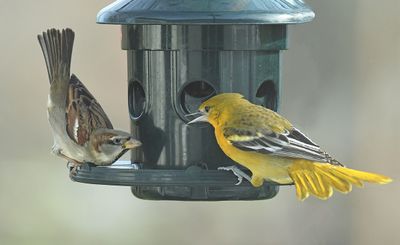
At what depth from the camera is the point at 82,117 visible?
22.6ft

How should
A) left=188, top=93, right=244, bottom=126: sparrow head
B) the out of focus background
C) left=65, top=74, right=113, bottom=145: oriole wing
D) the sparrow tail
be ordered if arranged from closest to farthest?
left=188, top=93, right=244, bottom=126: sparrow head
left=65, top=74, right=113, bottom=145: oriole wing
the sparrow tail
the out of focus background

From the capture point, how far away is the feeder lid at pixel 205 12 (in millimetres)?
6301

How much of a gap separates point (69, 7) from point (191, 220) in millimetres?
2090

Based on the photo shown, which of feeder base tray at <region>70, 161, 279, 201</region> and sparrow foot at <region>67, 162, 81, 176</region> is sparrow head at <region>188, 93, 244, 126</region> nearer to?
feeder base tray at <region>70, 161, 279, 201</region>

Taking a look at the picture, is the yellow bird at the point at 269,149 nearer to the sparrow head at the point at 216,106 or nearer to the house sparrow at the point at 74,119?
the sparrow head at the point at 216,106

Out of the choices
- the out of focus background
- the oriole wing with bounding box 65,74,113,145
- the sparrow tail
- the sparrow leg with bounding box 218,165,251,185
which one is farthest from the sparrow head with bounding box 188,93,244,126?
the out of focus background

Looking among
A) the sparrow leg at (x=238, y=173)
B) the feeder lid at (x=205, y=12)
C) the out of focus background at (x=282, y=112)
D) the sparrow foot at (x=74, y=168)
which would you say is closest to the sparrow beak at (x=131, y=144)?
the sparrow foot at (x=74, y=168)

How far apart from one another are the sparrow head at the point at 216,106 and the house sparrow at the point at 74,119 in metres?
0.36

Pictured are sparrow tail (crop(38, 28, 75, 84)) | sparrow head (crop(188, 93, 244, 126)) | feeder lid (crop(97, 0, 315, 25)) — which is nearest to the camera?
feeder lid (crop(97, 0, 315, 25))

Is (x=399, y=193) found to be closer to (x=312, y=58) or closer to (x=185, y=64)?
(x=312, y=58)

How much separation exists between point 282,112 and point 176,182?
3489 mm

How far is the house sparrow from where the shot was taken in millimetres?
6676

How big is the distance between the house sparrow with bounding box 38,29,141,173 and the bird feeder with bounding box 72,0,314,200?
11 cm

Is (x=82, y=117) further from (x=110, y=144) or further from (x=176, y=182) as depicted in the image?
(x=176, y=182)
